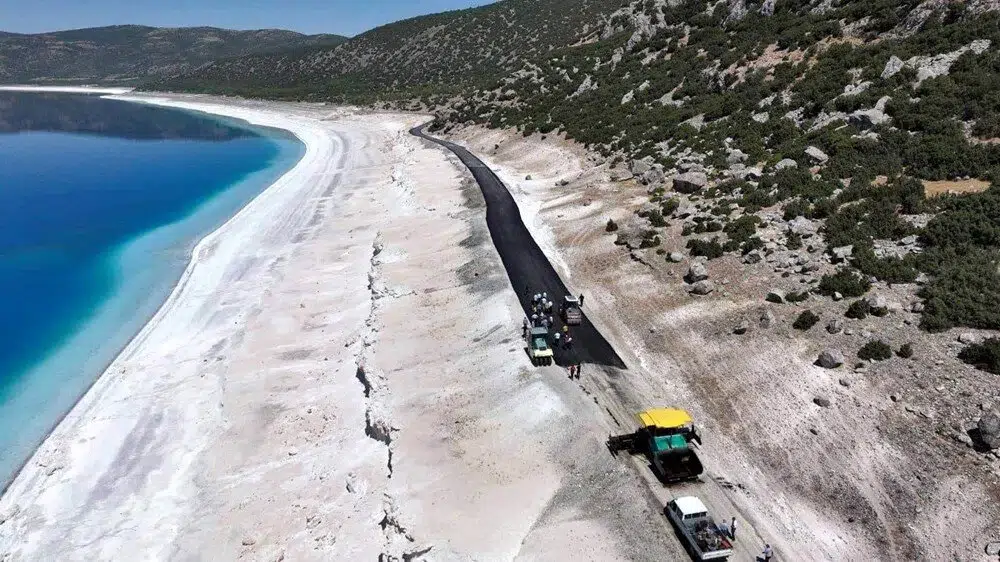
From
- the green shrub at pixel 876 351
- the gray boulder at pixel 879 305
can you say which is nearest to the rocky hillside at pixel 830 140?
the gray boulder at pixel 879 305

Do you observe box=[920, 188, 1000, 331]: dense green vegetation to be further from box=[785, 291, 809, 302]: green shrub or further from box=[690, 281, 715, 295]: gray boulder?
box=[690, 281, 715, 295]: gray boulder

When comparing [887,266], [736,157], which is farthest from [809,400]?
[736,157]

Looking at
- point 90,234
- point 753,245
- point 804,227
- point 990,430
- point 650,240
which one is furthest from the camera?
point 90,234

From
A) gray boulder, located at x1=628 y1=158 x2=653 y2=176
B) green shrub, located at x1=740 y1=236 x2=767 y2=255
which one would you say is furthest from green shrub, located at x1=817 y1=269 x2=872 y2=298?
gray boulder, located at x1=628 y1=158 x2=653 y2=176

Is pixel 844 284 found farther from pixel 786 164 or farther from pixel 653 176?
pixel 653 176

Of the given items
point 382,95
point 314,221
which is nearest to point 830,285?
point 314,221
